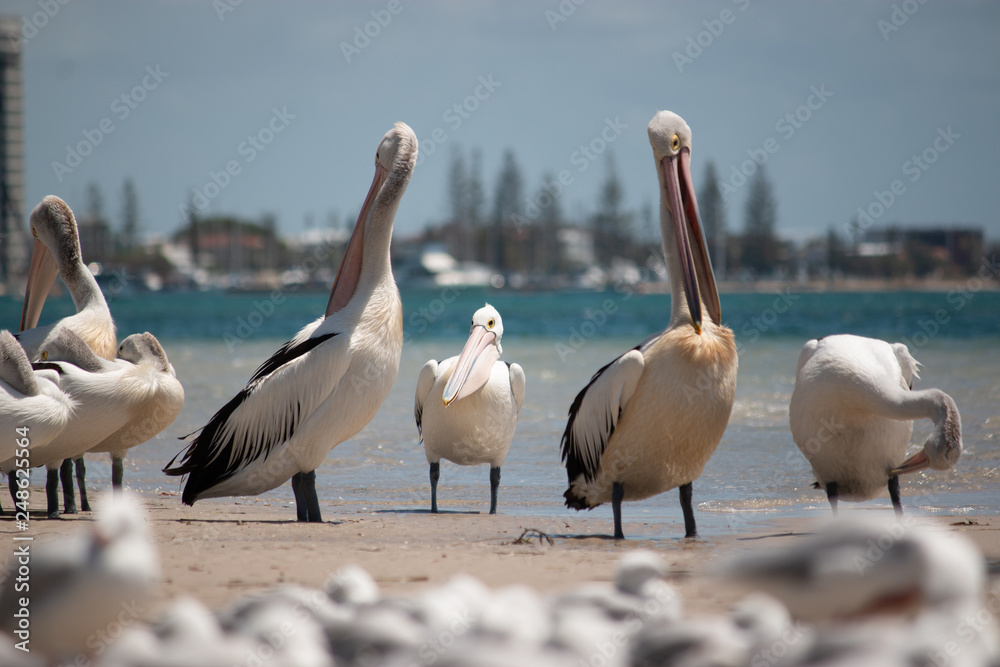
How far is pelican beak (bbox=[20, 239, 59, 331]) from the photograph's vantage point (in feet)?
22.3

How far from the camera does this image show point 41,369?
16.5ft

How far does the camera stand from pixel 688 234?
4.93 m

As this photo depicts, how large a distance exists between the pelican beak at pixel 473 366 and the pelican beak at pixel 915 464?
247 cm

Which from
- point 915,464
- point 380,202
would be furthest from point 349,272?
point 915,464

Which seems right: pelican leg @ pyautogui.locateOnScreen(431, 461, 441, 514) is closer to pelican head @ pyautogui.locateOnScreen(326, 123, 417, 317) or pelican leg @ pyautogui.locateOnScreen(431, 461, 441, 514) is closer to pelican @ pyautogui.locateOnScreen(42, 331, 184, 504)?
pelican head @ pyautogui.locateOnScreen(326, 123, 417, 317)

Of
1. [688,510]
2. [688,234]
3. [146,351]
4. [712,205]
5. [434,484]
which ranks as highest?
[712,205]

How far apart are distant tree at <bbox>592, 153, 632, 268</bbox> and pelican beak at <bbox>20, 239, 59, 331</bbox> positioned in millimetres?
65355

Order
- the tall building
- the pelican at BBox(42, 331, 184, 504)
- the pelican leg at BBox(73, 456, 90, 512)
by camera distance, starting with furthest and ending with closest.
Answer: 1. the tall building
2. the pelican leg at BBox(73, 456, 90, 512)
3. the pelican at BBox(42, 331, 184, 504)

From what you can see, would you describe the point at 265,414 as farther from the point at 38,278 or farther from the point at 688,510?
the point at 38,278

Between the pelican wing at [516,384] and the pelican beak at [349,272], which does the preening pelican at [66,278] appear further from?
the pelican wing at [516,384]

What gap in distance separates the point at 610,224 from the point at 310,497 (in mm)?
75523

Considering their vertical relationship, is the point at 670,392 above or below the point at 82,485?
above

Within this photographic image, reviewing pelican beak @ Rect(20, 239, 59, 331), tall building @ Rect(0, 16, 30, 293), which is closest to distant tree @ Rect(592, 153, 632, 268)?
tall building @ Rect(0, 16, 30, 293)

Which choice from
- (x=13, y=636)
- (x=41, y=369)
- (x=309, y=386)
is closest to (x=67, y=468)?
(x=41, y=369)
